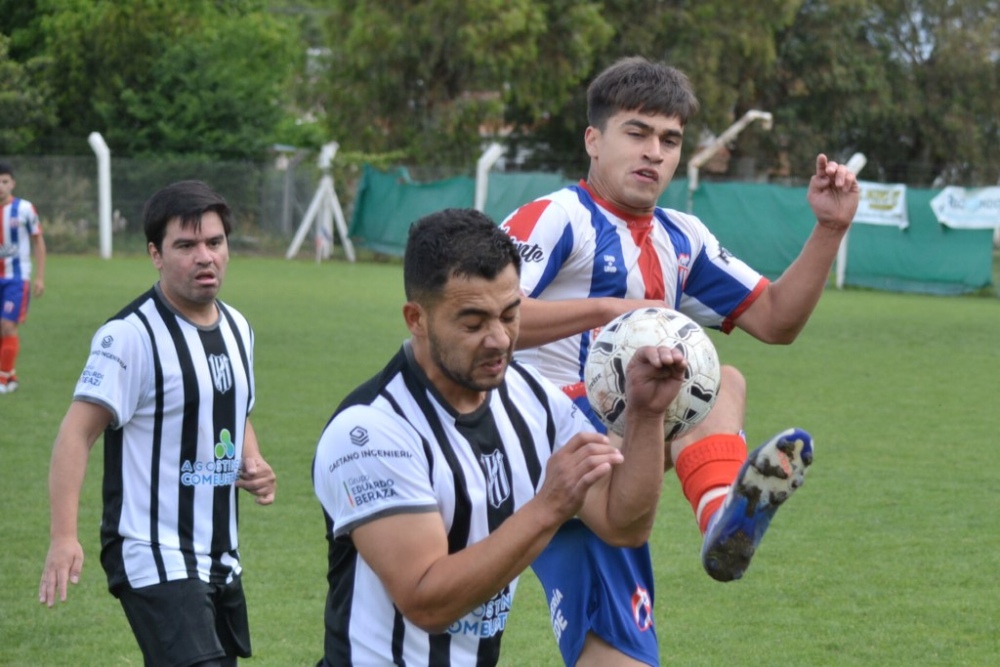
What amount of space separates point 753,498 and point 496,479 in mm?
863

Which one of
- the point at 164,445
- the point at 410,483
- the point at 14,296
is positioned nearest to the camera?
the point at 410,483

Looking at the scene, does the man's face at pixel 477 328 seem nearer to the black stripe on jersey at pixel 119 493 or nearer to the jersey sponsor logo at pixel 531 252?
the jersey sponsor logo at pixel 531 252

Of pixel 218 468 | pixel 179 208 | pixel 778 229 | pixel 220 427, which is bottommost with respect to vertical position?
pixel 778 229

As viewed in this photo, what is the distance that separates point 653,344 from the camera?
3.59 metres

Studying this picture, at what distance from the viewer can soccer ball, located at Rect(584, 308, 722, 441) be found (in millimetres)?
3604

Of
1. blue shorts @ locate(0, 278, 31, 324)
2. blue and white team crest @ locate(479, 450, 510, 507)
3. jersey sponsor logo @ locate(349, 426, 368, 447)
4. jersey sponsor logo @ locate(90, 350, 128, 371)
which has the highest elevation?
jersey sponsor logo @ locate(349, 426, 368, 447)

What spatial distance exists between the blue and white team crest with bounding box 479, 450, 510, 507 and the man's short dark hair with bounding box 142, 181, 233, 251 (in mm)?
1733

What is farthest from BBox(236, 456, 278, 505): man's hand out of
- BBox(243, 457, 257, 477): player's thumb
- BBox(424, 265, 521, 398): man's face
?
BBox(424, 265, 521, 398): man's face

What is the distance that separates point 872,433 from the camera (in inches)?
410

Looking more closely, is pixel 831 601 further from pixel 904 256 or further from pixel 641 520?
pixel 904 256

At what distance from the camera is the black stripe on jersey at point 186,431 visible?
4.09 m

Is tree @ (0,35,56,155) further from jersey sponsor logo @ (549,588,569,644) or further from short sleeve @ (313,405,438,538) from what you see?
short sleeve @ (313,405,438,538)

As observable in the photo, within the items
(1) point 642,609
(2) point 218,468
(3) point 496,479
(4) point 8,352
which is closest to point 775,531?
(1) point 642,609

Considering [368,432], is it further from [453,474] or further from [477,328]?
[477,328]
